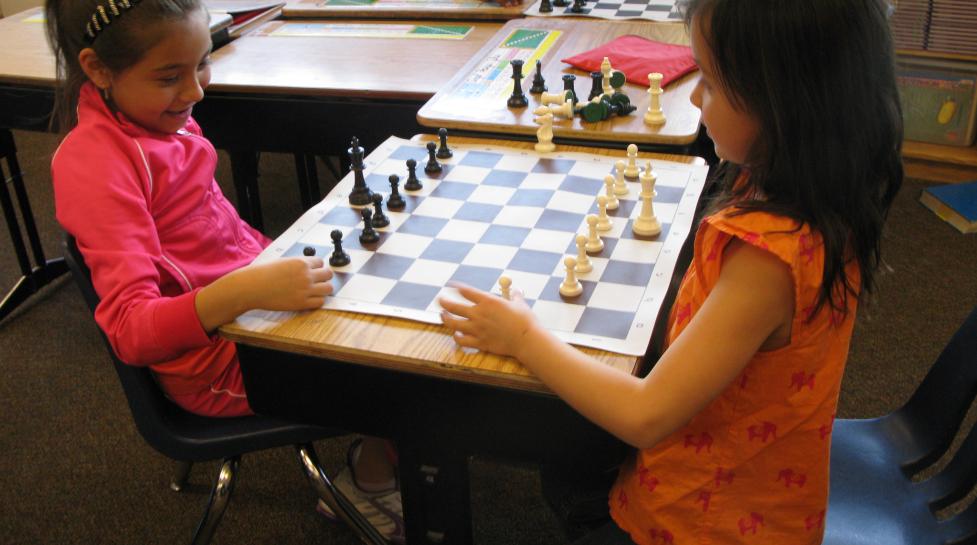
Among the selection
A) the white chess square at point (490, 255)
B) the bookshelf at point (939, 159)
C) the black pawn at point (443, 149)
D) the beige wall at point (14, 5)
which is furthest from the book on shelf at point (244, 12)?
the beige wall at point (14, 5)

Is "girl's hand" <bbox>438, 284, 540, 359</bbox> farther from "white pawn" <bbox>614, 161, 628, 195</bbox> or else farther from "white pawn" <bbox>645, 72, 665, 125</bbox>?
"white pawn" <bbox>645, 72, 665, 125</bbox>

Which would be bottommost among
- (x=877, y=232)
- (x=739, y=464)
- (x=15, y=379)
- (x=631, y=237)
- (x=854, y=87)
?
(x=15, y=379)

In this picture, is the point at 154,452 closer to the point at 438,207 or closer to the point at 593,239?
the point at 438,207

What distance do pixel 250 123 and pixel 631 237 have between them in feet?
3.94

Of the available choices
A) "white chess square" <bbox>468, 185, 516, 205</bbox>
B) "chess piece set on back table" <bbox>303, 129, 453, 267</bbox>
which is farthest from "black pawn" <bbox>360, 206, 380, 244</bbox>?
"white chess square" <bbox>468, 185, 516, 205</bbox>

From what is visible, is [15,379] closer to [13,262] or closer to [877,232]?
[13,262]

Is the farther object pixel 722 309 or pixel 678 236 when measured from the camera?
pixel 678 236

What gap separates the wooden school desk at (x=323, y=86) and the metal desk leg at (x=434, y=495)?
3.28 ft

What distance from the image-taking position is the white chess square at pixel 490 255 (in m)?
1.33

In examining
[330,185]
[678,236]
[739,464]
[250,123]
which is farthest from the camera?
[330,185]

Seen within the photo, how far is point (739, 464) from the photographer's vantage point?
3.84 feet

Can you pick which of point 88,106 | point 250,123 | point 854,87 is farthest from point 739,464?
point 250,123

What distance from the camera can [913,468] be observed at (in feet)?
4.54

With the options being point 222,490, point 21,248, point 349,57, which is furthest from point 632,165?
point 21,248
